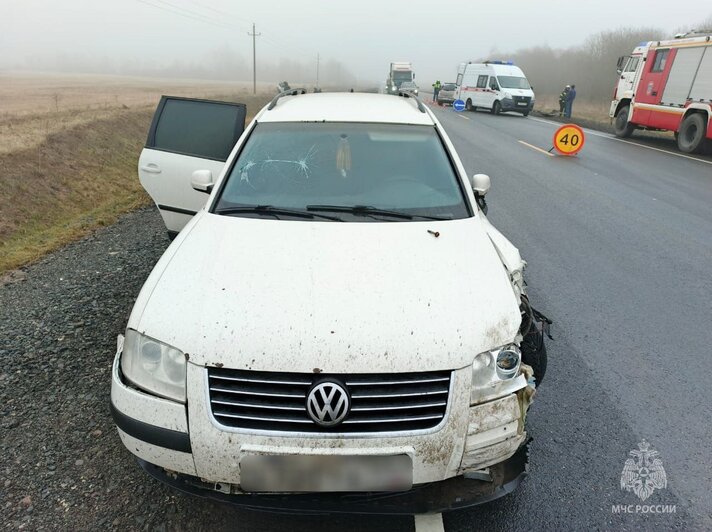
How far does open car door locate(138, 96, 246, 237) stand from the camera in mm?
4543

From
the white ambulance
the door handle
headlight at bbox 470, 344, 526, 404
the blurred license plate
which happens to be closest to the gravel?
the blurred license plate

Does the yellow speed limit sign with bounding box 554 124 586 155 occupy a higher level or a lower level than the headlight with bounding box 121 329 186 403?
lower

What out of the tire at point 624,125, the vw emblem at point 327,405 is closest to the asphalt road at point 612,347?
the vw emblem at point 327,405

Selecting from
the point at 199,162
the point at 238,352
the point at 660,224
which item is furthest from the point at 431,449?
the point at 660,224

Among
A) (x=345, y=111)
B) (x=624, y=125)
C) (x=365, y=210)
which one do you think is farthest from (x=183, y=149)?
(x=624, y=125)

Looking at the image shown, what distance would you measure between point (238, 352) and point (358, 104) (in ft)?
8.84

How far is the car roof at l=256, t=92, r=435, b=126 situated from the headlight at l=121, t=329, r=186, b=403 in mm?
2106

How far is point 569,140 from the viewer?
13008 mm

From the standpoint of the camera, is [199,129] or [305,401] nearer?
[305,401]

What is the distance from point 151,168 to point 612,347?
4.32 meters

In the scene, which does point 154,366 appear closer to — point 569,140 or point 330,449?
point 330,449

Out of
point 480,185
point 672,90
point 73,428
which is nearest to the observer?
point 73,428

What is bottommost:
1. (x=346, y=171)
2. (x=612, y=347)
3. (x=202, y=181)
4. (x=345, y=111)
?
(x=612, y=347)

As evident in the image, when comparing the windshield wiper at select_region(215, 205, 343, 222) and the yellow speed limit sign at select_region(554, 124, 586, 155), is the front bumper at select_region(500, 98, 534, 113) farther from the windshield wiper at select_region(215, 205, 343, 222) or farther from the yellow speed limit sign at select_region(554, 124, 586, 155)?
the windshield wiper at select_region(215, 205, 343, 222)
